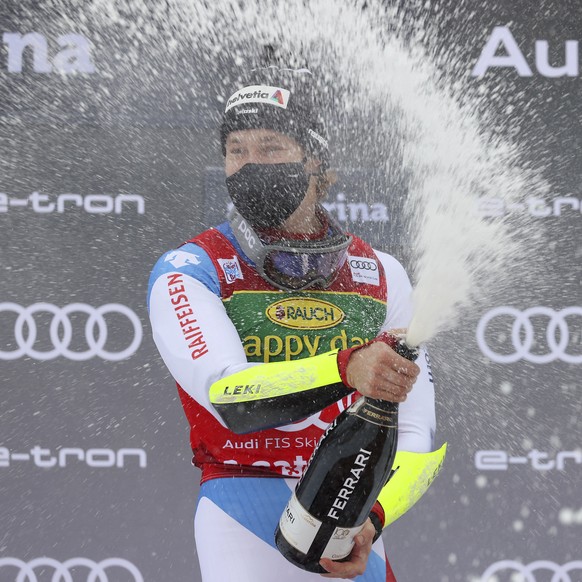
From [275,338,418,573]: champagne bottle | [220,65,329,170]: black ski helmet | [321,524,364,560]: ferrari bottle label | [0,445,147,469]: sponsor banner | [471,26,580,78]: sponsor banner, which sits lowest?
[0,445,147,469]: sponsor banner

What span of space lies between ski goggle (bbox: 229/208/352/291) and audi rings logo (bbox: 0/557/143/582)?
2407 millimetres

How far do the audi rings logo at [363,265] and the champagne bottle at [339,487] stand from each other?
626 millimetres

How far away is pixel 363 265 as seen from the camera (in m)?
2.28

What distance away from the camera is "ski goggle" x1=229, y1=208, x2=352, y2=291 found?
2.08m

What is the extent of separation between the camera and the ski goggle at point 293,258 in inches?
82.0

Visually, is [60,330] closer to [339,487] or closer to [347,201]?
[347,201]

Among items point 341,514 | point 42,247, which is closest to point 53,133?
point 42,247

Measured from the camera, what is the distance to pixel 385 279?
230 cm

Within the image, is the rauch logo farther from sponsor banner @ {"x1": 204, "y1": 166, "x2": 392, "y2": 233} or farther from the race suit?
sponsor banner @ {"x1": 204, "y1": 166, "x2": 392, "y2": 233}

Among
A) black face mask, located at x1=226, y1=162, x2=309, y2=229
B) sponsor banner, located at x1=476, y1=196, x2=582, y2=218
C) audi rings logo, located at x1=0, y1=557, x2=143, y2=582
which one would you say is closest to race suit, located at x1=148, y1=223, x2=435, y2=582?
black face mask, located at x1=226, y1=162, x2=309, y2=229

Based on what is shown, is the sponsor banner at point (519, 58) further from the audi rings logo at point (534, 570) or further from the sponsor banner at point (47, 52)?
the audi rings logo at point (534, 570)

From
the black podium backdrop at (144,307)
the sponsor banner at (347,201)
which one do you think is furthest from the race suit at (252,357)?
the black podium backdrop at (144,307)

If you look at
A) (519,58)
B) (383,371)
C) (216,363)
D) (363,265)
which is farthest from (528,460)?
(383,371)

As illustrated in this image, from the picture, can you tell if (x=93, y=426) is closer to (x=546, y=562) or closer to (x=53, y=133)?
(x=53, y=133)
